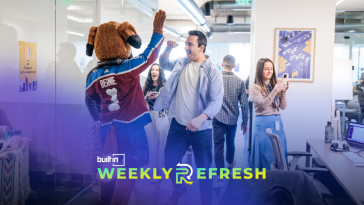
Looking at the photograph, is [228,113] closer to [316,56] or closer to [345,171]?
[316,56]

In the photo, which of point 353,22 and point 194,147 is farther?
point 353,22

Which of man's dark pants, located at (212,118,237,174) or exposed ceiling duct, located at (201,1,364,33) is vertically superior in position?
exposed ceiling duct, located at (201,1,364,33)

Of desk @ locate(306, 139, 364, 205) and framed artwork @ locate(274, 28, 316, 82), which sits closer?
desk @ locate(306, 139, 364, 205)

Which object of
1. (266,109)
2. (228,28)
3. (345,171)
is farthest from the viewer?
(228,28)

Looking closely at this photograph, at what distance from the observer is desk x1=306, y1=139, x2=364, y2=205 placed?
6.21 feet

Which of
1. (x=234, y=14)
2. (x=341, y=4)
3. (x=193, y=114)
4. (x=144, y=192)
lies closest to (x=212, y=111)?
(x=193, y=114)

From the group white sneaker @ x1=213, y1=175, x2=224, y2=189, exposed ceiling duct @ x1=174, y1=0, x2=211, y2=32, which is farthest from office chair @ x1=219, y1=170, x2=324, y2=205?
exposed ceiling duct @ x1=174, y1=0, x2=211, y2=32

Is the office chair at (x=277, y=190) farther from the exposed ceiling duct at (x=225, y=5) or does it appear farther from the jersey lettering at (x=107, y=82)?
the exposed ceiling duct at (x=225, y=5)

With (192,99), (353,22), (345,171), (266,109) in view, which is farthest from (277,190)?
Result: (353,22)

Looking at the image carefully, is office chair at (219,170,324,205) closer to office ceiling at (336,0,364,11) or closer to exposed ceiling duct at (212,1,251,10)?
office ceiling at (336,0,364,11)

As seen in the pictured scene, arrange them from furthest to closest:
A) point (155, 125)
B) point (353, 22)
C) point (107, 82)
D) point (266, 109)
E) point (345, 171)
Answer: point (353, 22)
point (155, 125)
point (266, 109)
point (345, 171)
point (107, 82)

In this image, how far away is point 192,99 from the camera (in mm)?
2527

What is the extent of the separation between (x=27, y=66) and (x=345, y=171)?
260 cm

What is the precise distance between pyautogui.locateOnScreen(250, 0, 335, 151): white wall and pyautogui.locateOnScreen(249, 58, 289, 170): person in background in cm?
62
